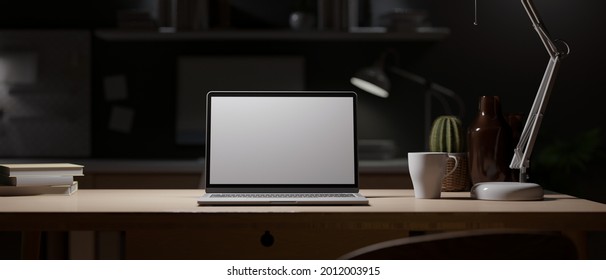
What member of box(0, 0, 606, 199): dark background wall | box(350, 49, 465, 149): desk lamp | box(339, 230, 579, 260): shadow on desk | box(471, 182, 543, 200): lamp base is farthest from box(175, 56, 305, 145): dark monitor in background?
box(339, 230, 579, 260): shadow on desk

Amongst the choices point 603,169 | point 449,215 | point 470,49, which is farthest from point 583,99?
point 449,215

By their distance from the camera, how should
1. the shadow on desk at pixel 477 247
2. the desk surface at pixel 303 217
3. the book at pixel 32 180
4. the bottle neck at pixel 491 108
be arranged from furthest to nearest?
1. the bottle neck at pixel 491 108
2. the book at pixel 32 180
3. the desk surface at pixel 303 217
4. the shadow on desk at pixel 477 247

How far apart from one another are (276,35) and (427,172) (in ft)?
8.31

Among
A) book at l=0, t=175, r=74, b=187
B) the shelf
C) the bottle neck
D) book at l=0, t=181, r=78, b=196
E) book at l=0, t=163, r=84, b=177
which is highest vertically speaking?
the shelf

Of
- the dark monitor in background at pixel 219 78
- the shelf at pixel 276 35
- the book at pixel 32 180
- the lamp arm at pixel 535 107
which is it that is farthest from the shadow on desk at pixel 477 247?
the dark monitor in background at pixel 219 78

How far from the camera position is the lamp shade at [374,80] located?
158 inches

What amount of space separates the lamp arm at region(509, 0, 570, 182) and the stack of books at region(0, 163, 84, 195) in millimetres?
1045

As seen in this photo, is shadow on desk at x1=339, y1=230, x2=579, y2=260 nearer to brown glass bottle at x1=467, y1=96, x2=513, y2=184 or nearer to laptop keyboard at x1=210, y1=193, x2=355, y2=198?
laptop keyboard at x1=210, y1=193, x2=355, y2=198

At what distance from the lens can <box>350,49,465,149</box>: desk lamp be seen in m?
4.02

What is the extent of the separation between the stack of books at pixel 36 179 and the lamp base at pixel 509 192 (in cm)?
94

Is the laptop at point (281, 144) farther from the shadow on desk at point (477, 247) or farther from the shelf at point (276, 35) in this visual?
the shelf at point (276, 35)

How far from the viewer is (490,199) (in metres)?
1.70

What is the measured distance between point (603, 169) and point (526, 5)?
2.82 m

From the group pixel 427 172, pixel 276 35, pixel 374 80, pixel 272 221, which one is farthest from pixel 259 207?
pixel 276 35
